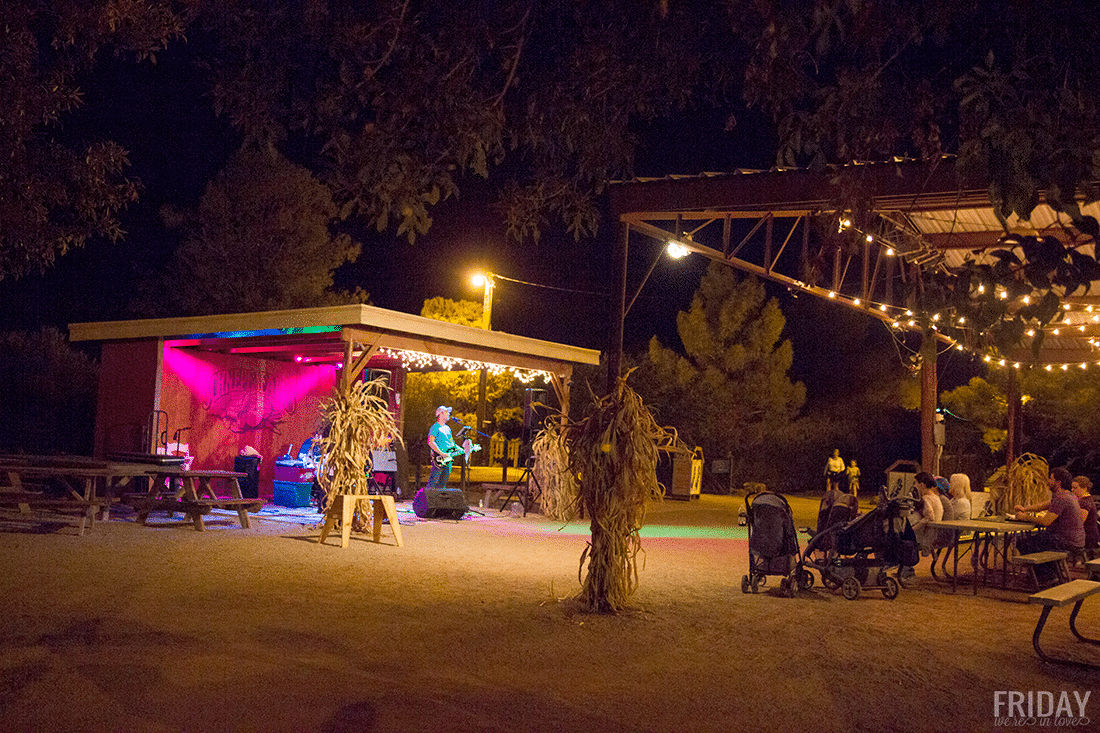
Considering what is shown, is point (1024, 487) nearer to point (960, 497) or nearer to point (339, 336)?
point (960, 497)

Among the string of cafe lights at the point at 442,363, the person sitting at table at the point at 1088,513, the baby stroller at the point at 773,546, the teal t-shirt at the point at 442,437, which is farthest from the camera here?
the string of cafe lights at the point at 442,363

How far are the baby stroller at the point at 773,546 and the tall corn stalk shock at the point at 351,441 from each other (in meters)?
4.72

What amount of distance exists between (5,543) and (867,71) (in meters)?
8.85

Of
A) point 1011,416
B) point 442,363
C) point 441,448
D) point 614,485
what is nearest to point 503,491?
point 442,363

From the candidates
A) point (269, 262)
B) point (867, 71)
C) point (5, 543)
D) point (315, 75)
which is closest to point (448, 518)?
point (5, 543)

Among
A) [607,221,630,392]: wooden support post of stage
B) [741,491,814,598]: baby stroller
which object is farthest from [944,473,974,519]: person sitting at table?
[607,221,630,392]: wooden support post of stage

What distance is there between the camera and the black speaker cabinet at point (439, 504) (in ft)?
45.7

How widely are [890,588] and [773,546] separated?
46.0 inches

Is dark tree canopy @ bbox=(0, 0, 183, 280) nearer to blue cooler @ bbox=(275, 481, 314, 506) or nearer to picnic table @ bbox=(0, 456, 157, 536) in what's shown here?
picnic table @ bbox=(0, 456, 157, 536)

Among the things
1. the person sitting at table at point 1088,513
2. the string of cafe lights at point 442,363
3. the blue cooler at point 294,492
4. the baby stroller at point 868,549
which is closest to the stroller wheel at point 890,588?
the baby stroller at point 868,549

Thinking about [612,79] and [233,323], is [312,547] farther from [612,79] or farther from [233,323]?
[612,79]

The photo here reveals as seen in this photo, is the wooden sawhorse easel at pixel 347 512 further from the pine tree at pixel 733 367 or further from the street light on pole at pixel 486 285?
the pine tree at pixel 733 367

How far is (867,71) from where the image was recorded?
16.5 feet

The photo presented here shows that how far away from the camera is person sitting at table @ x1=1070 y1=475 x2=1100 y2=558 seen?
10172 mm
